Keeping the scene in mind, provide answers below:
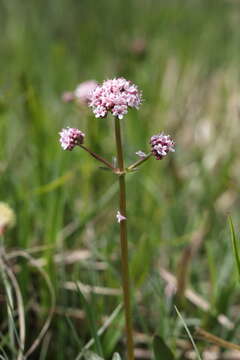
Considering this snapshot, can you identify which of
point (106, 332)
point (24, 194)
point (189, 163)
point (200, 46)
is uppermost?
point (200, 46)

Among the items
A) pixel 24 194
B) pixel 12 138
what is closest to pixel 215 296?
pixel 24 194

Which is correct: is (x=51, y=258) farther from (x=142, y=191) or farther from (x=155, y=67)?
(x=155, y=67)

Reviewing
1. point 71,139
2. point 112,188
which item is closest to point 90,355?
point 71,139

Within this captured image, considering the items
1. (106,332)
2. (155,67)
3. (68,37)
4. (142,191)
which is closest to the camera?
(106,332)

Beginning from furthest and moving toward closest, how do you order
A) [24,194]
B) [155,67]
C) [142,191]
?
[155,67] < [142,191] < [24,194]

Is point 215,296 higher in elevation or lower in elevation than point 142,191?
lower

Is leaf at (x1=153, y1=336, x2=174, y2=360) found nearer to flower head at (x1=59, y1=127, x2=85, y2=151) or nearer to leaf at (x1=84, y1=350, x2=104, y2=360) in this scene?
leaf at (x1=84, y1=350, x2=104, y2=360)

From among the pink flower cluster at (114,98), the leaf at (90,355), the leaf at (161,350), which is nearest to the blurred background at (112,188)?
the leaf at (90,355)
